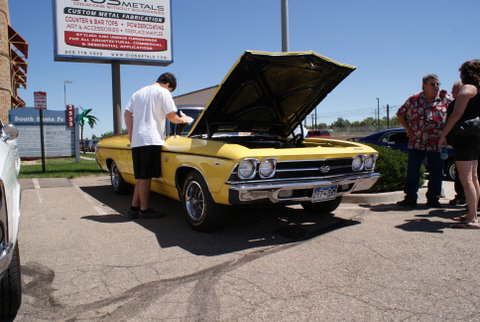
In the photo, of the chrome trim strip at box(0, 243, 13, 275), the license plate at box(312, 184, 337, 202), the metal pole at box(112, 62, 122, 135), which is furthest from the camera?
the metal pole at box(112, 62, 122, 135)

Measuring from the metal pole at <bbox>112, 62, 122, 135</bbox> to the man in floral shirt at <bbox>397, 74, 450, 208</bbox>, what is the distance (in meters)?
8.95

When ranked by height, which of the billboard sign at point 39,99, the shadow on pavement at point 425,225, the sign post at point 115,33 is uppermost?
the sign post at point 115,33

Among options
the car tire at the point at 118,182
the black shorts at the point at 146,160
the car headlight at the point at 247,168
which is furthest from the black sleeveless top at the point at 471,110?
the car tire at the point at 118,182

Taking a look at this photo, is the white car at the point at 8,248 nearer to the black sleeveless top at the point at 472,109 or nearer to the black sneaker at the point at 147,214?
the black sneaker at the point at 147,214

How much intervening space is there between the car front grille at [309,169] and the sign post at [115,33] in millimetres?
9376

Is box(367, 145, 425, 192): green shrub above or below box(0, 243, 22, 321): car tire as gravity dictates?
above

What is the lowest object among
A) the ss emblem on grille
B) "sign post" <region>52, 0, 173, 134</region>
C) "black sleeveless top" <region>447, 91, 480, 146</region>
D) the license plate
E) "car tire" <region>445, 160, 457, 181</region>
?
"car tire" <region>445, 160, 457, 181</region>

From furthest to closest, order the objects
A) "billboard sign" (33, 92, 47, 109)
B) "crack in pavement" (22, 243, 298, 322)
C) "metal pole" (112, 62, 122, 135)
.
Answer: "metal pole" (112, 62, 122, 135), "billboard sign" (33, 92, 47, 109), "crack in pavement" (22, 243, 298, 322)

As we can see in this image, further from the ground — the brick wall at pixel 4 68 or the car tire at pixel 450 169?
the brick wall at pixel 4 68

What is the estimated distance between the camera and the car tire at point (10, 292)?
7.55 ft

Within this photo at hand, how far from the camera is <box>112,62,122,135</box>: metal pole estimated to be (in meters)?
12.2

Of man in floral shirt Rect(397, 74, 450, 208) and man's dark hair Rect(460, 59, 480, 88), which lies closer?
man's dark hair Rect(460, 59, 480, 88)

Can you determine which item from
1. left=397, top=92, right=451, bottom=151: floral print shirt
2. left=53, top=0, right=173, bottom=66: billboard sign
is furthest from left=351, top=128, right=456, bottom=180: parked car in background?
left=53, top=0, right=173, bottom=66: billboard sign

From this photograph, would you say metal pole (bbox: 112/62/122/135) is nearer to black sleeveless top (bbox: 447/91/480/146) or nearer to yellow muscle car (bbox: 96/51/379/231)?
yellow muscle car (bbox: 96/51/379/231)
